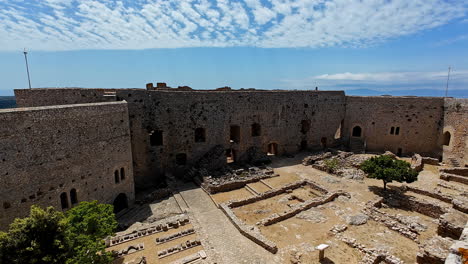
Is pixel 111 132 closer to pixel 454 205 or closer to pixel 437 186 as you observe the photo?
pixel 454 205

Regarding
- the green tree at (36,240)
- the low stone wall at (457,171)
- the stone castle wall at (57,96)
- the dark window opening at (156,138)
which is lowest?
the low stone wall at (457,171)

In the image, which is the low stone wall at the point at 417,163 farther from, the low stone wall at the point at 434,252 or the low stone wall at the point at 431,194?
the low stone wall at the point at 434,252

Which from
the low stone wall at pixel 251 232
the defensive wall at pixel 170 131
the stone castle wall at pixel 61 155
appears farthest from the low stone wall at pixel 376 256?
the stone castle wall at pixel 61 155

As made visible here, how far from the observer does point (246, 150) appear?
26938 millimetres

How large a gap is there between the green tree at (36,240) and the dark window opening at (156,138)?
45.4ft

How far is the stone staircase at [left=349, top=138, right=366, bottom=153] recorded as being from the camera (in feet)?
98.2

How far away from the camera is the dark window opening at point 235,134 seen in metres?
26.4

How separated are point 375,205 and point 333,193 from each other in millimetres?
2780

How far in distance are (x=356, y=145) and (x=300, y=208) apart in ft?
57.9

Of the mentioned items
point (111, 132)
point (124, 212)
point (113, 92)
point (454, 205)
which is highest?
point (113, 92)

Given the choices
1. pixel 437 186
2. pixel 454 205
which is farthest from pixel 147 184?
pixel 437 186

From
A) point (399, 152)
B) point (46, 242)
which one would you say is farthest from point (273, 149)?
point (46, 242)

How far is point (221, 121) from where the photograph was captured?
81.9 ft

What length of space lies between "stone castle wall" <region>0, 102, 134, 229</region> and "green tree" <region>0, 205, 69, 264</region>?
13.0 feet
